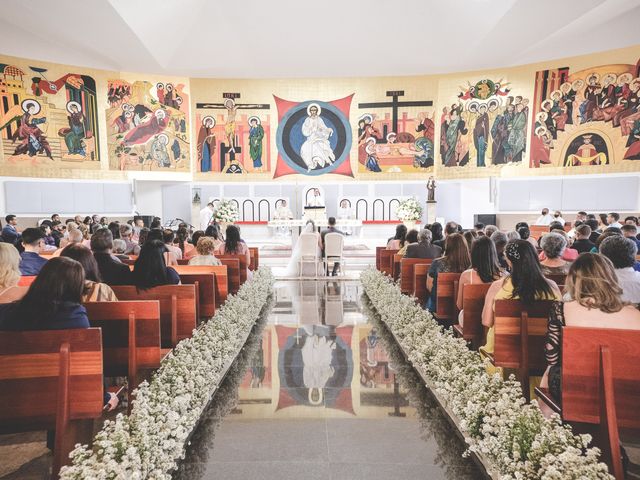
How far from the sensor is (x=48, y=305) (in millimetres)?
2635

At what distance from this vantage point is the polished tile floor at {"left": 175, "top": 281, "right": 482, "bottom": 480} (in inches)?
117

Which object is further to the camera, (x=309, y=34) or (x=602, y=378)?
(x=309, y=34)

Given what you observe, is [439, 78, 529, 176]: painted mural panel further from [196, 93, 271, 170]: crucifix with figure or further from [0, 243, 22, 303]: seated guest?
[0, 243, 22, 303]: seated guest

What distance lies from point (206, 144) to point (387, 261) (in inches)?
485

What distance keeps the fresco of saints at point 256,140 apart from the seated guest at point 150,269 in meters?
15.1

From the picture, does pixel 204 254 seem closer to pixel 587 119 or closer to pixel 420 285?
pixel 420 285

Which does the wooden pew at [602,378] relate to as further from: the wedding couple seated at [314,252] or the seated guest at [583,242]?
the wedding couple seated at [314,252]

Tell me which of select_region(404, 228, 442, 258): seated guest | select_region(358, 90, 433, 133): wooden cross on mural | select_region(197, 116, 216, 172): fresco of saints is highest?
select_region(358, 90, 433, 133): wooden cross on mural

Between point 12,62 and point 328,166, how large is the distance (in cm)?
1094

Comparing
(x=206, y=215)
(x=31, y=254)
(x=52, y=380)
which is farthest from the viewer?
(x=206, y=215)

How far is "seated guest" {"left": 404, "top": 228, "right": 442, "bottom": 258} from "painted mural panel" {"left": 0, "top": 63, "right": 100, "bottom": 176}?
14.0 meters

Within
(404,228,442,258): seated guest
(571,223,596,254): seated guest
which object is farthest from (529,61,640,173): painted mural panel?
(404,228,442,258): seated guest

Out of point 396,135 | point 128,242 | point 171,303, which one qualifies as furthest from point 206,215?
point 171,303

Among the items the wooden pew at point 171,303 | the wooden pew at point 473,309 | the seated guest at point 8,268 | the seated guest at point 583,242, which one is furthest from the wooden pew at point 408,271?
the seated guest at point 8,268
